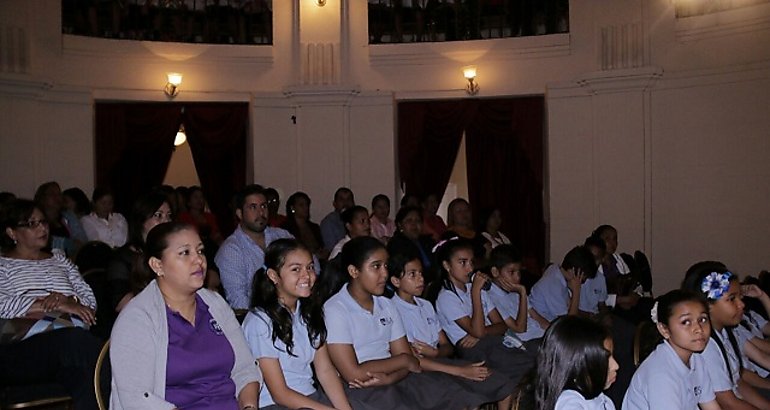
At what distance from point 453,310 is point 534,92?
17.4 feet

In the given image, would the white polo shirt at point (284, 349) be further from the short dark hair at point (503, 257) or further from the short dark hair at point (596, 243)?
the short dark hair at point (596, 243)

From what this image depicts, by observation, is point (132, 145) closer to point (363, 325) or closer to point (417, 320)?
point (417, 320)

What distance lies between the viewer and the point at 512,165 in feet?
33.8

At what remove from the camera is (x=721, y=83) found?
8961mm

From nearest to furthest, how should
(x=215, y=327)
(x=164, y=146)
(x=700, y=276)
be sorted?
(x=215, y=327) → (x=700, y=276) → (x=164, y=146)

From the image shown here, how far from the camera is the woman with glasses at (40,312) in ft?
12.6

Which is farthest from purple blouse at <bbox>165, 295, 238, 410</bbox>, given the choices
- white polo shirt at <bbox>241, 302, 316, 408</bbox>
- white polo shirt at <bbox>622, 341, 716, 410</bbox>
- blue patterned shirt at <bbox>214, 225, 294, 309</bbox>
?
blue patterned shirt at <bbox>214, 225, 294, 309</bbox>

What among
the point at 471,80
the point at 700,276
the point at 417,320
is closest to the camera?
the point at 700,276

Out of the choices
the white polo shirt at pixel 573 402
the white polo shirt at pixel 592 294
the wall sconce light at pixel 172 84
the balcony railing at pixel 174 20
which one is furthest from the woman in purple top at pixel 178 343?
the balcony railing at pixel 174 20

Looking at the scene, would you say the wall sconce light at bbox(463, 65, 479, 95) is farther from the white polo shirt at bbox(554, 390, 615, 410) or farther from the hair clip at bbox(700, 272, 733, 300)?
the white polo shirt at bbox(554, 390, 615, 410)

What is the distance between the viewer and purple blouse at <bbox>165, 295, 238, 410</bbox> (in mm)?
2998

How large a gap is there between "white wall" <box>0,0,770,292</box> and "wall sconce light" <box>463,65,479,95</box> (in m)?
0.11

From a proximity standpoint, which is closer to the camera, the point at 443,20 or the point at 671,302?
the point at 671,302

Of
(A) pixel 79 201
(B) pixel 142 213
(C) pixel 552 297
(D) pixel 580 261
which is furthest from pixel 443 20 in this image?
(B) pixel 142 213
